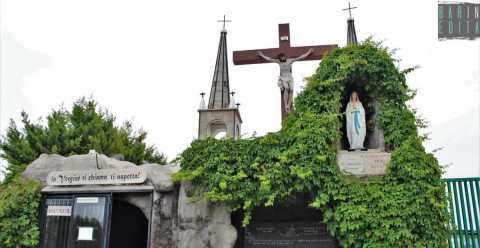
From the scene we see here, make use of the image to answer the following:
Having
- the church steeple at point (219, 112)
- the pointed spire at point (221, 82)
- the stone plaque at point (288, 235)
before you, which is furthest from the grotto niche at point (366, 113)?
the pointed spire at point (221, 82)

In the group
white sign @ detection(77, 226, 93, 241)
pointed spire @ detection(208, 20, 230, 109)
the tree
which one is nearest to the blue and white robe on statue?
white sign @ detection(77, 226, 93, 241)

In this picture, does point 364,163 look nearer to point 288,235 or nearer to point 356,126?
point 356,126

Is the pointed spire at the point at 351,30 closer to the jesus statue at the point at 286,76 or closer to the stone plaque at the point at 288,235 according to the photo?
the jesus statue at the point at 286,76

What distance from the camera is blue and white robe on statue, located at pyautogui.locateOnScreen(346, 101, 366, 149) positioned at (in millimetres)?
8094

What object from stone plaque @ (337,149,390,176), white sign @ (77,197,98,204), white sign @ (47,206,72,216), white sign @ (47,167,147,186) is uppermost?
stone plaque @ (337,149,390,176)

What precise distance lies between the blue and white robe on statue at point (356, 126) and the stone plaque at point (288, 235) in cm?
182

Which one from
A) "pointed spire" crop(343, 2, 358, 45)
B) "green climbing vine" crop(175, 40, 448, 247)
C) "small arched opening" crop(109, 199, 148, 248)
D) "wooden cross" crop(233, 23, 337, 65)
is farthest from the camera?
"pointed spire" crop(343, 2, 358, 45)

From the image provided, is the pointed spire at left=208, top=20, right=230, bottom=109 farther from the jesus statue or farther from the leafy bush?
the leafy bush

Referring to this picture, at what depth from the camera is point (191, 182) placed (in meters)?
7.86

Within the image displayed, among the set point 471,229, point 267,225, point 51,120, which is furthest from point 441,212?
point 51,120

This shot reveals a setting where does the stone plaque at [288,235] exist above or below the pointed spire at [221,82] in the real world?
below

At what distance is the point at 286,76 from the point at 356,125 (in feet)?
16.1

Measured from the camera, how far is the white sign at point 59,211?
8398 millimetres

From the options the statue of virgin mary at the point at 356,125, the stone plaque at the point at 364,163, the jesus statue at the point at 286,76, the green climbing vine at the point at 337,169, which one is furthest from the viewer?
the jesus statue at the point at 286,76
